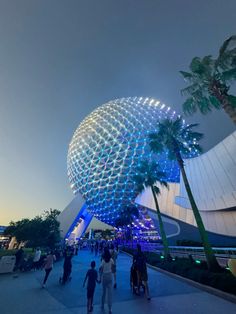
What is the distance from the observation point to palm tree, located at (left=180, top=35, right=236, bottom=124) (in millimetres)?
10223

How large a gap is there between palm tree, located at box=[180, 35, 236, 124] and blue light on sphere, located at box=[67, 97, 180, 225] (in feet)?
79.1

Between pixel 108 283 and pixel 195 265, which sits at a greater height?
pixel 195 265

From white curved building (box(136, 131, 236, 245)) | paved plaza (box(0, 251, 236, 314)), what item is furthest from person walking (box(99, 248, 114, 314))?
white curved building (box(136, 131, 236, 245))

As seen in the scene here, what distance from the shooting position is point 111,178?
121 ft

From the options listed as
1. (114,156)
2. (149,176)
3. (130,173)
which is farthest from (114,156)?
(149,176)

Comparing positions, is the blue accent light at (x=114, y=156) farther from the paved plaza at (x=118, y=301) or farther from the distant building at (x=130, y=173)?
the paved plaza at (x=118, y=301)

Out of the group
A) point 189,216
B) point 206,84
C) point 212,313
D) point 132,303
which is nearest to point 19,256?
point 132,303

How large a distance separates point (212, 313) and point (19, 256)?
42.0 feet

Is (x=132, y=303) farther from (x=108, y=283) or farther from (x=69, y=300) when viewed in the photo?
(x=69, y=300)

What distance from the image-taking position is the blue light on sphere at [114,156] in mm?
36594

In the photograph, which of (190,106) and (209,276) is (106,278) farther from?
(190,106)

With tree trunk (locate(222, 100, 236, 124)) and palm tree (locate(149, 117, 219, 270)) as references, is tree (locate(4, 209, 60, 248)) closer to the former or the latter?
palm tree (locate(149, 117, 219, 270))

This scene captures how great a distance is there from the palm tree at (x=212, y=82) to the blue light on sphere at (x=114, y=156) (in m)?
24.1

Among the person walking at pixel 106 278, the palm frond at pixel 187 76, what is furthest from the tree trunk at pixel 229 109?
the person walking at pixel 106 278
